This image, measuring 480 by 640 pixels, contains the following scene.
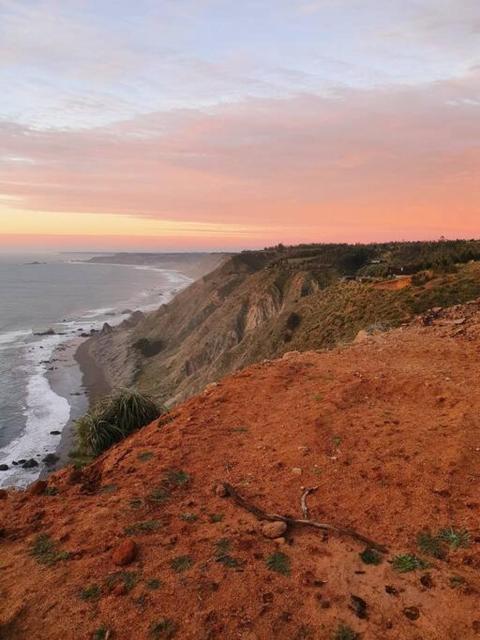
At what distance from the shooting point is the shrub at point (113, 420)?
10.5 m

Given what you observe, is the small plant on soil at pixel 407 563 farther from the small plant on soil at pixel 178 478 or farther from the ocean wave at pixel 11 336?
the ocean wave at pixel 11 336

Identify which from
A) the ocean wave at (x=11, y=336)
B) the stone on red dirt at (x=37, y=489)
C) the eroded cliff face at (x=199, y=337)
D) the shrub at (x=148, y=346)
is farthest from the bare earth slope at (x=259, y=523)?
the ocean wave at (x=11, y=336)

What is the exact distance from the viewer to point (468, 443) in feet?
23.2

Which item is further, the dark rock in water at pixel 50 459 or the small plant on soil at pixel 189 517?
the dark rock in water at pixel 50 459

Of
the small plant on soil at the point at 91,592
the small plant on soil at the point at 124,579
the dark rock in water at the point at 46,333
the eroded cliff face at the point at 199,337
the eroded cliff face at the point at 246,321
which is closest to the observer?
the small plant on soil at the point at 91,592

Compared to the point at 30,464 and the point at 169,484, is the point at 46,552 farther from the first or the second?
the point at 30,464

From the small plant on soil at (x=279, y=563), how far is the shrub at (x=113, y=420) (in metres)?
6.22

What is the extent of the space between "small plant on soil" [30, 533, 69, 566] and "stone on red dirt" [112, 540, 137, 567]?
0.59 meters

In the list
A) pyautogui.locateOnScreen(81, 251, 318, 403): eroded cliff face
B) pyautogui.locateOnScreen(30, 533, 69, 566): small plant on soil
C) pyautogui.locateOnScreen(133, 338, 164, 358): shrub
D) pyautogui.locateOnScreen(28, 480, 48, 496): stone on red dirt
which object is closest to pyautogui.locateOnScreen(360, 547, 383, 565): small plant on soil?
pyautogui.locateOnScreen(30, 533, 69, 566): small plant on soil

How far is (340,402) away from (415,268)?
21724 mm

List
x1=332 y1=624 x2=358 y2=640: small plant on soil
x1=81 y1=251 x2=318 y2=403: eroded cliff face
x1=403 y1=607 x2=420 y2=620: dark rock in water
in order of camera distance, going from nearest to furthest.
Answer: x1=332 y1=624 x2=358 y2=640: small plant on soil < x1=403 y1=607 x2=420 y2=620: dark rock in water < x1=81 y1=251 x2=318 y2=403: eroded cliff face

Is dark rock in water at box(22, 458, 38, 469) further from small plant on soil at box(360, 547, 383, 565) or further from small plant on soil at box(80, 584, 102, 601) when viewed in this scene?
small plant on soil at box(360, 547, 383, 565)

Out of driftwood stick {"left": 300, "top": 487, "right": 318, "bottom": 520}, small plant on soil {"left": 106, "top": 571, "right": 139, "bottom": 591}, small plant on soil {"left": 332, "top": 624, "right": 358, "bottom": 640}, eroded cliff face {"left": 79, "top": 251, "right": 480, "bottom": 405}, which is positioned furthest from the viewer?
eroded cliff face {"left": 79, "top": 251, "right": 480, "bottom": 405}

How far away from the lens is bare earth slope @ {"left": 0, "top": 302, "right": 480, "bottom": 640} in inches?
175
